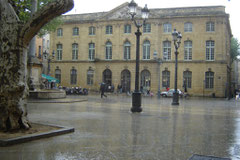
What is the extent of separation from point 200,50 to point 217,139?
34.4 meters

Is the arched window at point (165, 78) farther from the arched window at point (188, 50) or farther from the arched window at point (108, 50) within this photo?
the arched window at point (108, 50)

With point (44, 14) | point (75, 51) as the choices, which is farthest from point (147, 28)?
point (44, 14)

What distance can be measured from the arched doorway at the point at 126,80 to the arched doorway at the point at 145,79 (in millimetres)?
2177

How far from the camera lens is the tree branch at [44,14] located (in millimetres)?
6152

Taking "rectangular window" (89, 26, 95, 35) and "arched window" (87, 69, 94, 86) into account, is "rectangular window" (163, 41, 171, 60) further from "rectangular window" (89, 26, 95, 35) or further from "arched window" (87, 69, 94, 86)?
"arched window" (87, 69, 94, 86)

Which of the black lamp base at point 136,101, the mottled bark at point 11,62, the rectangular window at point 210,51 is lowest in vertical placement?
the black lamp base at point 136,101

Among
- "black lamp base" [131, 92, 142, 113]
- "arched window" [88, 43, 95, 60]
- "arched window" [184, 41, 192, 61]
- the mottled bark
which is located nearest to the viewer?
the mottled bark

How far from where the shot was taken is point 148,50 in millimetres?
42062

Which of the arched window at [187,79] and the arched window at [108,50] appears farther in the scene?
the arched window at [108,50]

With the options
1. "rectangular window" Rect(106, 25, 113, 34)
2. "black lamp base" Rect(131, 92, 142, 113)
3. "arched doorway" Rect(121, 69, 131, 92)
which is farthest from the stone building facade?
"black lamp base" Rect(131, 92, 142, 113)

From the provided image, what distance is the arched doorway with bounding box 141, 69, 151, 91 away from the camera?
137 feet

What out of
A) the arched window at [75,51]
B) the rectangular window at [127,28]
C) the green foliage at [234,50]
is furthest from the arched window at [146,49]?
the green foliage at [234,50]

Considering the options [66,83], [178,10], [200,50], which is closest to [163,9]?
[178,10]

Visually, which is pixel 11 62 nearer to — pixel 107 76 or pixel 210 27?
pixel 210 27
